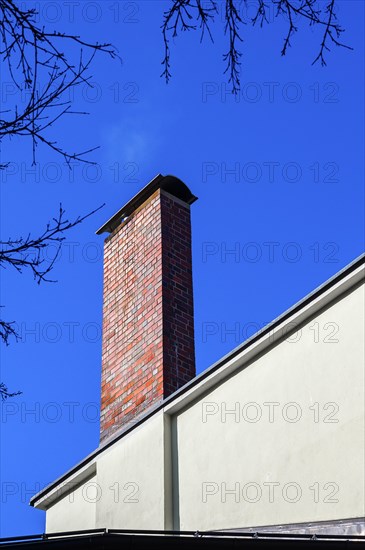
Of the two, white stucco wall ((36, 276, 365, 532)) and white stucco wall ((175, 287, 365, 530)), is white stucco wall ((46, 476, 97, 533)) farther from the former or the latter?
white stucco wall ((175, 287, 365, 530))

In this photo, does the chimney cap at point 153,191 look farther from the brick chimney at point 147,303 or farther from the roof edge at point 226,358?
the roof edge at point 226,358

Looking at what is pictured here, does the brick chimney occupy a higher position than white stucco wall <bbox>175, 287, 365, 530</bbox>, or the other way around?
the brick chimney

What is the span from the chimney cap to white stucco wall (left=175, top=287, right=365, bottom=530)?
9.09ft

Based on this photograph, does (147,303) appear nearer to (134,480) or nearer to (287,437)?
(134,480)

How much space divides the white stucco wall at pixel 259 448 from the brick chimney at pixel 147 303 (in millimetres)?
672

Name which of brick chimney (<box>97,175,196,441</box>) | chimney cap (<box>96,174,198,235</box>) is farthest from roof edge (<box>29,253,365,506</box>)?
chimney cap (<box>96,174,198,235</box>)

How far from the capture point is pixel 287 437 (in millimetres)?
5898

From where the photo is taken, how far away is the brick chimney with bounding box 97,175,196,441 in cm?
774

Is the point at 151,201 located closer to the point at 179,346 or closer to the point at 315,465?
the point at 179,346

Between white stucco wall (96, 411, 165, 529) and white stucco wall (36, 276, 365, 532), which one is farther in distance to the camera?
white stucco wall (96, 411, 165, 529)

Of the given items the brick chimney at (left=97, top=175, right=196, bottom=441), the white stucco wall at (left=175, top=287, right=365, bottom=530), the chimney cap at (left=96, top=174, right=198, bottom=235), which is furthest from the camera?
the chimney cap at (left=96, top=174, right=198, bottom=235)

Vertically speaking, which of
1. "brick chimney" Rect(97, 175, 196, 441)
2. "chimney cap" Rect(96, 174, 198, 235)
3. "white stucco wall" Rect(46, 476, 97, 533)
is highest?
"chimney cap" Rect(96, 174, 198, 235)

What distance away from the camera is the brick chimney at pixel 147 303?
25.4ft

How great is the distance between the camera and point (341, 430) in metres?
5.52
